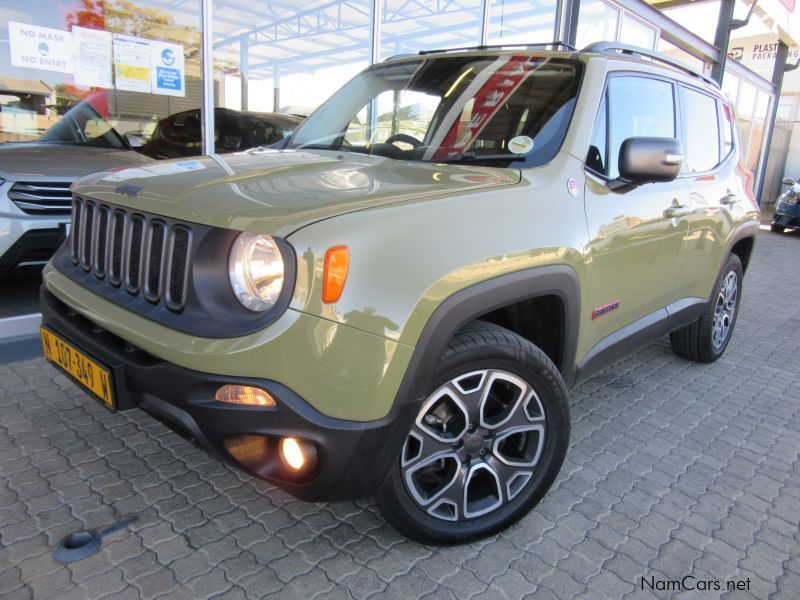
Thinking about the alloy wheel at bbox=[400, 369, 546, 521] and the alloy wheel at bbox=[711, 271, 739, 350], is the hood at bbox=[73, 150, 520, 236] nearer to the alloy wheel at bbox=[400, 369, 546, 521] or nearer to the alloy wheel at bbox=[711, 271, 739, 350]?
the alloy wheel at bbox=[400, 369, 546, 521]

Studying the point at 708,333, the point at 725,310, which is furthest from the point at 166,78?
the point at 725,310

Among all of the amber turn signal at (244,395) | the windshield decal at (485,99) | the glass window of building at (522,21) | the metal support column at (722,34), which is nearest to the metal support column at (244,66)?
the glass window of building at (522,21)

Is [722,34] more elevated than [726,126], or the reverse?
[722,34]

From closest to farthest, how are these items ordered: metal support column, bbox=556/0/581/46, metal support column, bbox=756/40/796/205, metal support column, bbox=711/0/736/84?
metal support column, bbox=556/0/581/46, metal support column, bbox=711/0/736/84, metal support column, bbox=756/40/796/205

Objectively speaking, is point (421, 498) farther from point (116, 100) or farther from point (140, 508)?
point (116, 100)

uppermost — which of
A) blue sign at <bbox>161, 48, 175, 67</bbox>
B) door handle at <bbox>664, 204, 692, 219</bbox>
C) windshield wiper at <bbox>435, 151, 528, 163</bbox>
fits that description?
blue sign at <bbox>161, 48, 175, 67</bbox>

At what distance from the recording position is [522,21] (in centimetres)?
827

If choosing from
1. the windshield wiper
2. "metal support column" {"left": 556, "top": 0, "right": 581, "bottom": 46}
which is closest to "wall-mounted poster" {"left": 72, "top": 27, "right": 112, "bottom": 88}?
the windshield wiper

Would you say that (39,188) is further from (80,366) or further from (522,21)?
(522,21)

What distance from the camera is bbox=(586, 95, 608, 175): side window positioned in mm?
2555

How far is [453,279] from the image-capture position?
185cm

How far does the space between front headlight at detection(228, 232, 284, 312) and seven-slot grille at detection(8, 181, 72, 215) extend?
3142mm

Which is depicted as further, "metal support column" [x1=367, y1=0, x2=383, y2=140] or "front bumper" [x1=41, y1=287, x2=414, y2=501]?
"metal support column" [x1=367, y1=0, x2=383, y2=140]

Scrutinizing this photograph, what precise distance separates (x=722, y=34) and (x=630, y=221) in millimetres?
12773
